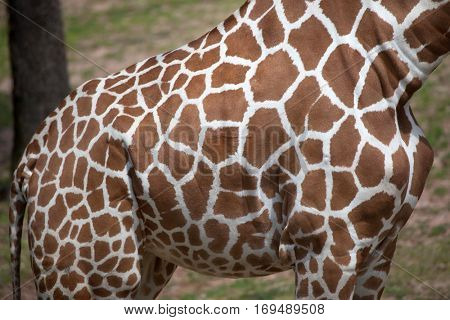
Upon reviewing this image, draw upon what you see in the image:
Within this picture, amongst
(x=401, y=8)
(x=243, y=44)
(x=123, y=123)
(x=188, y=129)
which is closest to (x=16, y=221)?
(x=123, y=123)

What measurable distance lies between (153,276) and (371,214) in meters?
1.54

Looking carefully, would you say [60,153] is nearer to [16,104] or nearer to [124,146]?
[124,146]

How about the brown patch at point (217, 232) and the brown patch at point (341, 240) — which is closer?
the brown patch at point (341, 240)

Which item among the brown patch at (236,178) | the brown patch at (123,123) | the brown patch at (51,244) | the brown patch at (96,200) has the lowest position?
the brown patch at (51,244)

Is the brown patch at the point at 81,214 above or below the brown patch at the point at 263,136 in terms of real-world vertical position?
below

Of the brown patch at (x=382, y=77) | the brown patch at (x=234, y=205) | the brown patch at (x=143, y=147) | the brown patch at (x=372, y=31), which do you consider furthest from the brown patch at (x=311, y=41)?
the brown patch at (x=143, y=147)

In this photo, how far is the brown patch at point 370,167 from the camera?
443cm

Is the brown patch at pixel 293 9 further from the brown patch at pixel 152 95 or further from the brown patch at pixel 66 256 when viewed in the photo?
the brown patch at pixel 66 256

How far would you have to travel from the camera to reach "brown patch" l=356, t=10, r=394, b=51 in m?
4.51

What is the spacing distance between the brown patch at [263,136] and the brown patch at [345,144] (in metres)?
0.25

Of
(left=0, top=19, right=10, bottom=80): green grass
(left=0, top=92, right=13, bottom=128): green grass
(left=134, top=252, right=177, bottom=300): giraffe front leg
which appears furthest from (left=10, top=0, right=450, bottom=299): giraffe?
(left=0, top=19, right=10, bottom=80): green grass

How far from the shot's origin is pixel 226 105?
466 centimetres

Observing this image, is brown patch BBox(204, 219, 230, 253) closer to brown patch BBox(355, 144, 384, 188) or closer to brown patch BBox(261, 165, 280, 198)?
brown patch BBox(261, 165, 280, 198)

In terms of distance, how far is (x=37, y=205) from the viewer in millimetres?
4961
